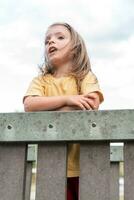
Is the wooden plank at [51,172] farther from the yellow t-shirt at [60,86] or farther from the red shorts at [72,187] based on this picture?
the yellow t-shirt at [60,86]

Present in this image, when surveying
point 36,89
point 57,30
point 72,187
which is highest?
point 57,30

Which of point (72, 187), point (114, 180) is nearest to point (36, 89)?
point (72, 187)

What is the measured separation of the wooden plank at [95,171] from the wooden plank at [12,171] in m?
0.25

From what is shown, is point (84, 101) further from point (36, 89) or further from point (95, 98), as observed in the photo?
point (36, 89)

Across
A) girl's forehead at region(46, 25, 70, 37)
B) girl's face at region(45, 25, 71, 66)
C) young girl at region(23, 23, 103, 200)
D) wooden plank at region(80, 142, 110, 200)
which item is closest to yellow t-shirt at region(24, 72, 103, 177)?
young girl at region(23, 23, 103, 200)

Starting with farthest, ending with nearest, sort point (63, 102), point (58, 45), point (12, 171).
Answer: point (58, 45) < point (63, 102) < point (12, 171)

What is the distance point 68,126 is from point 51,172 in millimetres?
202

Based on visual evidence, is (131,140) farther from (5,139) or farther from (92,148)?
(5,139)

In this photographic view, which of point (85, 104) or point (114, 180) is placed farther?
point (114, 180)

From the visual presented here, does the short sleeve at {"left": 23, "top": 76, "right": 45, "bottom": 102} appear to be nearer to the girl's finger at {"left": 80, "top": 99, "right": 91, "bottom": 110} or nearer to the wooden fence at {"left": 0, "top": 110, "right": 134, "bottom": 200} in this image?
the girl's finger at {"left": 80, "top": 99, "right": 91, "bottom": 110}

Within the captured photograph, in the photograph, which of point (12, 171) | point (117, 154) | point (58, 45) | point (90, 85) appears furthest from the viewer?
point (117, 154)

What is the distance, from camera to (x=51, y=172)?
1725 millimetres

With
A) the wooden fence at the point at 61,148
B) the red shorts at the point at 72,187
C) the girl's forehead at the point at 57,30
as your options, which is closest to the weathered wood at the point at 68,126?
the wooden fence at the point at 61,148

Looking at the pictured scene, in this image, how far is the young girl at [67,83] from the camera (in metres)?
2.10
